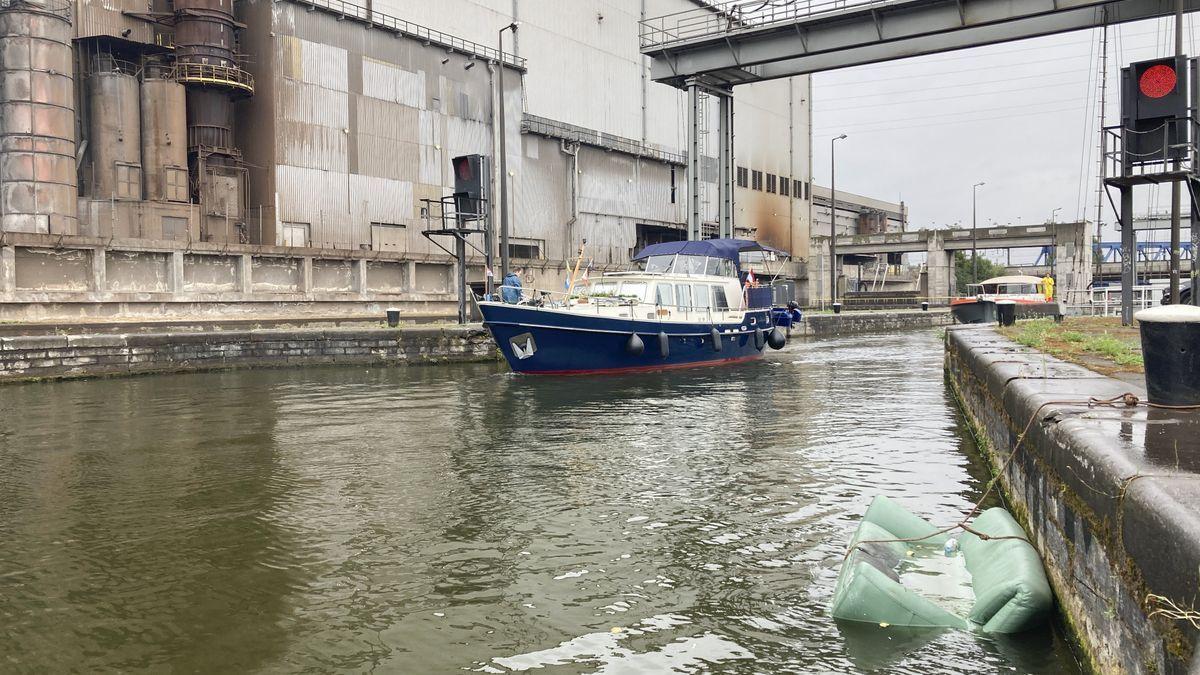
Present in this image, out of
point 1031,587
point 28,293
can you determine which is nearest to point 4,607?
point 1031,587

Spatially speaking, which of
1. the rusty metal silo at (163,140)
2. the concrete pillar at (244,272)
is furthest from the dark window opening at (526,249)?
the rusty metal silo at (163,140)

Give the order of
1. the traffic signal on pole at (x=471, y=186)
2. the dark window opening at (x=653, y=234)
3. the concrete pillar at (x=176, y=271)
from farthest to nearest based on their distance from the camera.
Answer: the dark window opening at (x=653, y=234)
the concrete pillar at (x=176, y=271)
the traffic signal on pole at (x=471, y=186)

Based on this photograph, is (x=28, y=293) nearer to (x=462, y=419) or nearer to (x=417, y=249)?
(x=417, y=249)

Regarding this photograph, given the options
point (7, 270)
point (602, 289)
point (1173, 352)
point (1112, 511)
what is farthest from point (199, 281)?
point (1112, 511)

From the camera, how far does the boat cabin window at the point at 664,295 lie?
22.5 m

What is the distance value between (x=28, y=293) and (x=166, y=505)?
2214cm

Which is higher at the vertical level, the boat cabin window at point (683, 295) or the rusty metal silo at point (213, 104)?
the rusty metal silo at point (213, 104)

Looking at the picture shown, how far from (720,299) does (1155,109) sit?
1220 centimetres

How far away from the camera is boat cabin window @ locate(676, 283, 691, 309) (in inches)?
917

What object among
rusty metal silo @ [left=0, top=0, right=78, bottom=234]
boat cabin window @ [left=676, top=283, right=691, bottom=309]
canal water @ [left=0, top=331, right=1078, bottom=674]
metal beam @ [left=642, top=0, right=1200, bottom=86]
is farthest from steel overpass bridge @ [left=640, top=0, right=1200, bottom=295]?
rusty metal silo @ [left=0, top=0, right=78, bottom=234]

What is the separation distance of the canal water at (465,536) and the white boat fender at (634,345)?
4.82 m

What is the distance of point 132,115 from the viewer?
3266 cm

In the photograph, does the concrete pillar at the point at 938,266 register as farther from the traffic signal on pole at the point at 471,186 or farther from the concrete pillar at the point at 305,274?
the concrete pillar at the point at 305,274

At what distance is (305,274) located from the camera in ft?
108
